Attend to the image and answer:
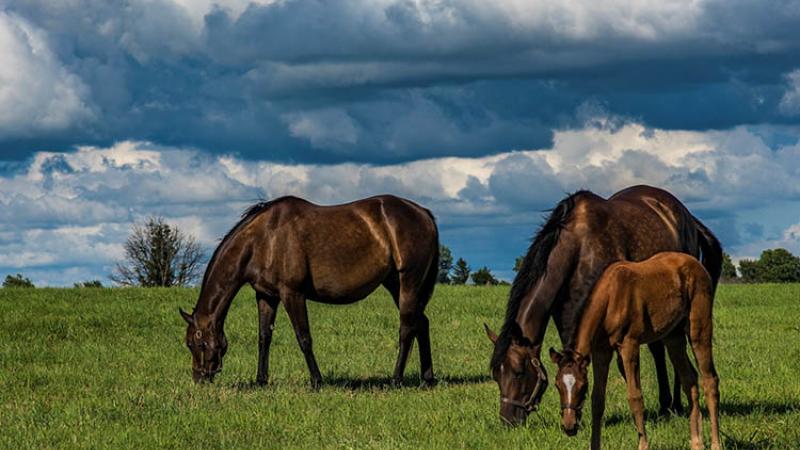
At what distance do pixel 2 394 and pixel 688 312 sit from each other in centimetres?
941

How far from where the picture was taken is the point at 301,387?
45.3 ft

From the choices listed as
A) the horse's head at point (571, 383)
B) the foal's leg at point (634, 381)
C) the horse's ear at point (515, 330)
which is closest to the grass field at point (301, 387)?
the horse's ear at point (515, 330)

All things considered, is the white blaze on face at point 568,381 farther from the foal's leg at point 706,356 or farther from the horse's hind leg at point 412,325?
the horse's hind leg at point 412,325

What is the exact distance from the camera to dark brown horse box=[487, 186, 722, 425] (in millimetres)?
9828

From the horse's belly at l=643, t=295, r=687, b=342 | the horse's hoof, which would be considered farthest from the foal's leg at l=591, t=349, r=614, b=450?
the horse's hoof

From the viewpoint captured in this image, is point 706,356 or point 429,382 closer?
point 706,356

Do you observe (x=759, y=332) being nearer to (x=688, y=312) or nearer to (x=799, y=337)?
(x=799, y=337)

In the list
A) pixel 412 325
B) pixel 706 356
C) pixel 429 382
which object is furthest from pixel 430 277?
pixel 706 356

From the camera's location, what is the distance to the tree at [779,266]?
8388 centimetres

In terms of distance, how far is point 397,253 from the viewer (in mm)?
14586

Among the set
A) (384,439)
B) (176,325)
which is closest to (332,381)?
(384,439)

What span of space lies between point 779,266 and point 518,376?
80072 millimetres

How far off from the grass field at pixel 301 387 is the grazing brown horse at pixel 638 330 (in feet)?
3.10

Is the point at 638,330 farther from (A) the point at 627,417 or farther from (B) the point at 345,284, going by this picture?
(B) the point at 345,284
